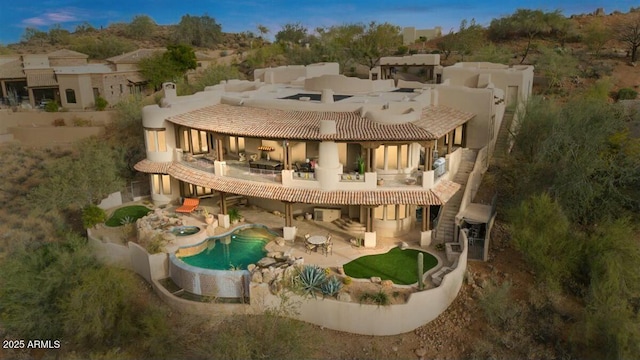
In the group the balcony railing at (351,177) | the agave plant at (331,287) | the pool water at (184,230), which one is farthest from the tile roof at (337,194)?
the agave plant at (331,287)

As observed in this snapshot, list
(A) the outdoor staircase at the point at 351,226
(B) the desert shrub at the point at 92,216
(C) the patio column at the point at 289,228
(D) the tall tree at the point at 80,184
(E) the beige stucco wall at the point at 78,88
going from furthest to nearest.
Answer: (E) the beige stucco wall at the point at 78,88 < (D) the tall tree at the point at 80,184 < (B) the desert shrub at the point at 92,216 < (A) the outdoor staircase at the point at 351,226 < (C) the patio column at the point at 289,228

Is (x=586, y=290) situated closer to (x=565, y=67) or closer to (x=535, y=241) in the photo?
(x=535, y=241)

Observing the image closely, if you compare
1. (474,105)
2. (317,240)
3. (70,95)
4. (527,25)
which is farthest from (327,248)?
(527,25)

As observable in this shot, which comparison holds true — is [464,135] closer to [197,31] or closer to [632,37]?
[632,37]

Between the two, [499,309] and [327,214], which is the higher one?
[327,214]

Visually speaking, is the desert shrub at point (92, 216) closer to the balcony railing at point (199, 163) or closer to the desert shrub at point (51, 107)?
the balcony railing at point (199, 163)
